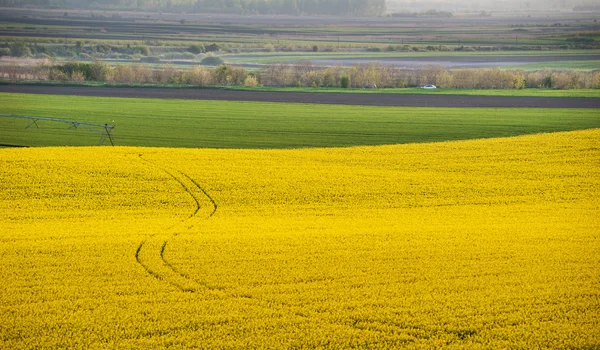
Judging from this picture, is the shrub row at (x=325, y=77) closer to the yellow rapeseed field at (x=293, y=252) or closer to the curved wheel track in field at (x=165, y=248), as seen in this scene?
the yellow rapeseed field at (x=293, y=252)

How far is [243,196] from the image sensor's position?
74.5ft

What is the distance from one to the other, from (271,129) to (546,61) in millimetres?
59393

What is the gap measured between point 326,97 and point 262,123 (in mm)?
14657

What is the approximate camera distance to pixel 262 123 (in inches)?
Answer: 1785

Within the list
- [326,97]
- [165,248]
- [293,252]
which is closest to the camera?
[293,252]

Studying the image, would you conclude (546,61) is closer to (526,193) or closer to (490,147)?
(490,147)

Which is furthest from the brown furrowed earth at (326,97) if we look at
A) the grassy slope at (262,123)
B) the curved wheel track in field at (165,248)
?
the curved wheel track in field at (165,248)

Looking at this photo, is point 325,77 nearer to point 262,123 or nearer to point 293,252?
point 262,123

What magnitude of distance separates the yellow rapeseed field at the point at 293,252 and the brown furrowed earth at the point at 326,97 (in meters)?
26.2

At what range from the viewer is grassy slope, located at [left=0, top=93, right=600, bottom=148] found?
39.7m

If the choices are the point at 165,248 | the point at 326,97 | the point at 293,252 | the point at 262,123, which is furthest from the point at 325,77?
the point at 293,252

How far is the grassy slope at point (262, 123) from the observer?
3969cm

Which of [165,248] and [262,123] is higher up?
[165,248]

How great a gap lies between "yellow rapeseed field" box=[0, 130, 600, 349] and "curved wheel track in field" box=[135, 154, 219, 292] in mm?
63
